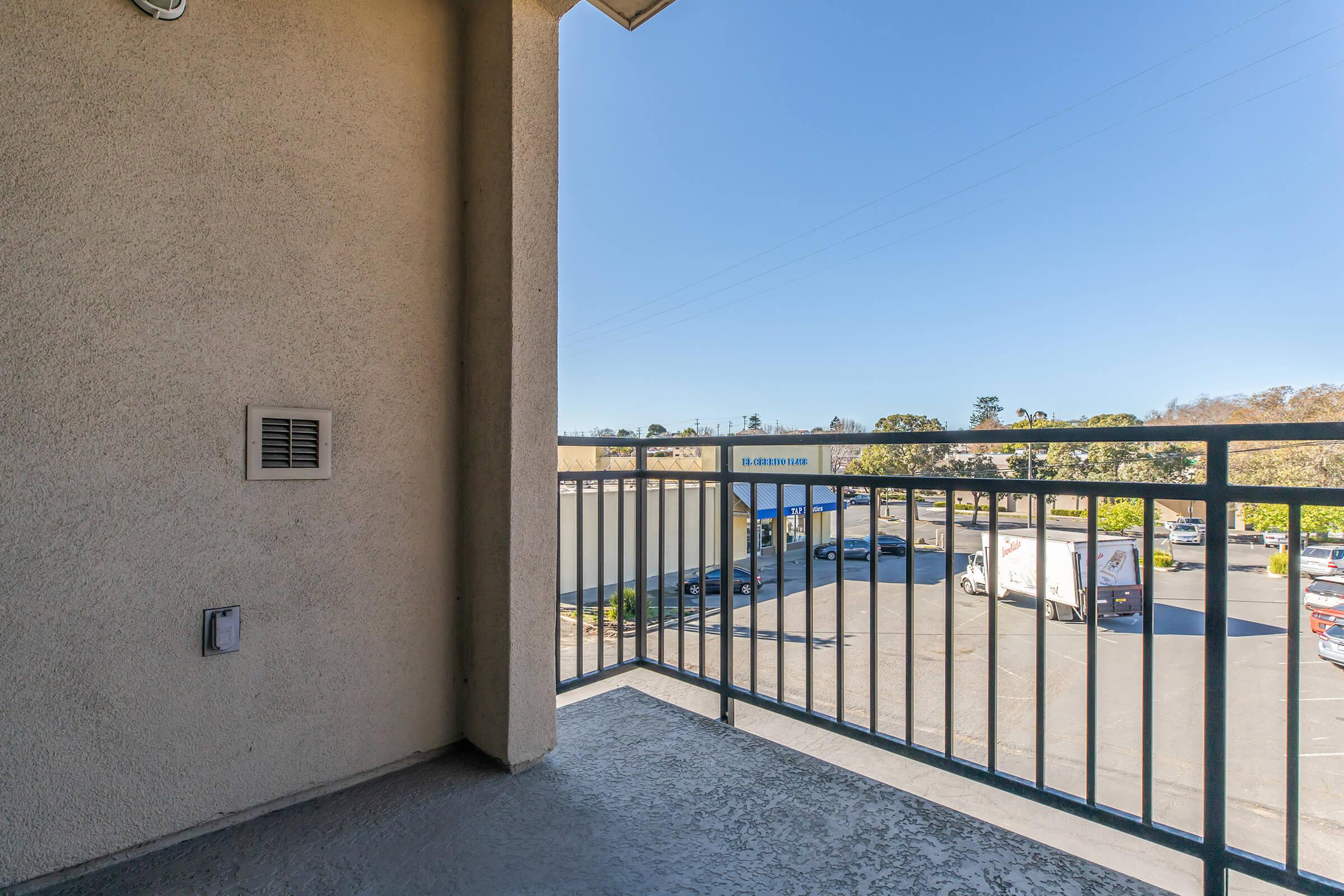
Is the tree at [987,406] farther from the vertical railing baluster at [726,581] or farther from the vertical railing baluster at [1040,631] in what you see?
the vertical railing baluster at [1040,631]

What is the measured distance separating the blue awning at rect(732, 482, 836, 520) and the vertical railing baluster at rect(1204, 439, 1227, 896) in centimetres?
84

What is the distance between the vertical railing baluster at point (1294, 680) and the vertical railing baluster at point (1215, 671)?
3.4 inches

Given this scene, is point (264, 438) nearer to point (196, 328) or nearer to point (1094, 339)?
point (196, 328)

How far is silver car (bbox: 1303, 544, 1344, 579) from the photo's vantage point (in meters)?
1.06

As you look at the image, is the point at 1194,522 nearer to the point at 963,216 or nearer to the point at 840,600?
the point at 840,600

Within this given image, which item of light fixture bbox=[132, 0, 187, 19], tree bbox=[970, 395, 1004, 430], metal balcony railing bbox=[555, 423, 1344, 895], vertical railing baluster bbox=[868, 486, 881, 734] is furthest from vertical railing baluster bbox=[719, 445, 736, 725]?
tree bbox=[970, 395, 1004, 430]

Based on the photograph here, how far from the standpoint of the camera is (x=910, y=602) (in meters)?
1.57

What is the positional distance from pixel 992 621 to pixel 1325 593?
0.71m

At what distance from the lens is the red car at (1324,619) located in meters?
1.40

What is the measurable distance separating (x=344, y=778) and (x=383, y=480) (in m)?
0.83

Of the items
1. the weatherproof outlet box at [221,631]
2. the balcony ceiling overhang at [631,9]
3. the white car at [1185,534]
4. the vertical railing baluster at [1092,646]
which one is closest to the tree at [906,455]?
the vertical railing baluster at [1092,646]

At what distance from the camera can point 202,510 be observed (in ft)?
A: 4.49

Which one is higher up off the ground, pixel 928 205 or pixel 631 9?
pixel 928 205

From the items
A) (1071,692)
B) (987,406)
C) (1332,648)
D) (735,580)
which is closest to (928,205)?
(987,406)
